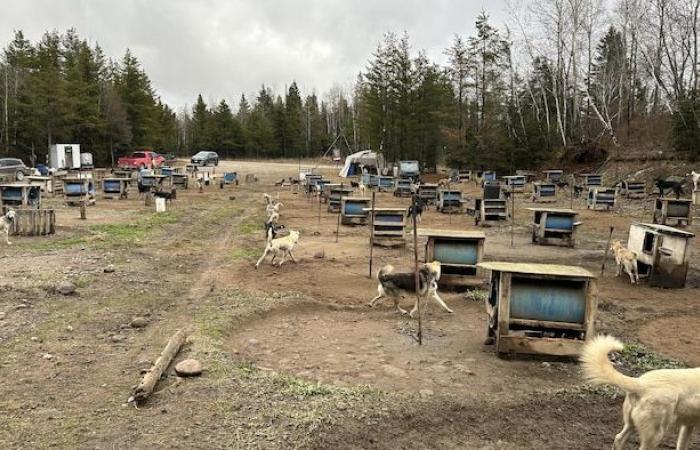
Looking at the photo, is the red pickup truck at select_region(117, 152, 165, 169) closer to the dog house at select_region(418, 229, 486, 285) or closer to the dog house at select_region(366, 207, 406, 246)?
the dog house at select_region(366, 207, 406, 246)

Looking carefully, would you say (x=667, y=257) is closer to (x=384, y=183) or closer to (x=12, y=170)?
(x=384, y=183)

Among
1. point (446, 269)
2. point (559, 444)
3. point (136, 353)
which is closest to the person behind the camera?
point (559, 444)

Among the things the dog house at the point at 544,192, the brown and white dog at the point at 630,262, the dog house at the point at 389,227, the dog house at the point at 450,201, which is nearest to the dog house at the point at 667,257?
the brown and white dog at the point at 630,262

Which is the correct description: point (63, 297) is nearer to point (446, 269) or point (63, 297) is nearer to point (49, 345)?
point (49, 345)

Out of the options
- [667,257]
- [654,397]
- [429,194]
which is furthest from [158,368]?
[429,194]

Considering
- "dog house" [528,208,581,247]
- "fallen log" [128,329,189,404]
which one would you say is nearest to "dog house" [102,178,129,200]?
"dog house" [528,208,581,247]

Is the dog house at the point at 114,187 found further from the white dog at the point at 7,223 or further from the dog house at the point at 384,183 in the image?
the dog house at the point at 384,183

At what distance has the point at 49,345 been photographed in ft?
21.9

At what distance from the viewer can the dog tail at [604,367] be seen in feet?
12.9

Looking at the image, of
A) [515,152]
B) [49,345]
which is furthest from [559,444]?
[515,152]

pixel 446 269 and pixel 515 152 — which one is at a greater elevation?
pixel 515 152

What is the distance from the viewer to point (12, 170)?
1340 inches

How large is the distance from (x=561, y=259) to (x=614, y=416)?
8.72m

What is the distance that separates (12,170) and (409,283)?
34.0 meters
